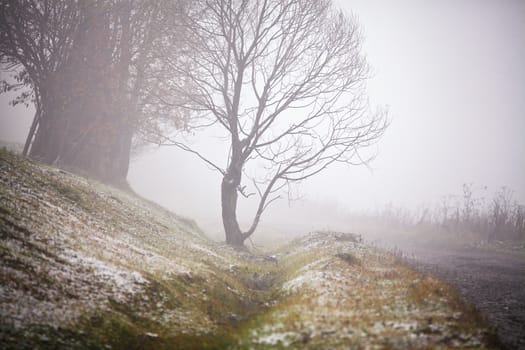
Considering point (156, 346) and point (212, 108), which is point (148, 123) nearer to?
Result: point (212, 108)

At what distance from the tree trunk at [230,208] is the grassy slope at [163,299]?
30.9 ft

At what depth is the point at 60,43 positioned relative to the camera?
24.0 meters

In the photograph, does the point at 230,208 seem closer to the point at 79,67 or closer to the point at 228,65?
the point at 228,65

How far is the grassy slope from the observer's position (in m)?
6.79

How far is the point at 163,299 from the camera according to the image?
9.30m

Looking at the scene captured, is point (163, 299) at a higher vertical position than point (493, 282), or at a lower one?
lower

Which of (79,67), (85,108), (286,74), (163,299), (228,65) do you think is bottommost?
(163,299)

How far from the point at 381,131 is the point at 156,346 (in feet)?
71.6

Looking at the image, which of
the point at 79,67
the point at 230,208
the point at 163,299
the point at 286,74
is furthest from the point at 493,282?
the point at 79,67

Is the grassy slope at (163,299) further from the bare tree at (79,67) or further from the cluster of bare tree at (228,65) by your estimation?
the bare tree at (79,67)

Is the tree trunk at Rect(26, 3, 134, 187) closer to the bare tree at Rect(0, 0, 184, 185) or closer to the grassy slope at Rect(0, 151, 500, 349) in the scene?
the bare tree at Rect(0, 0, 184, 185)

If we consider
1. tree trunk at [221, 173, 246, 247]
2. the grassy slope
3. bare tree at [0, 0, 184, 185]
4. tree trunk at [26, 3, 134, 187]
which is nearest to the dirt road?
the grassy slope

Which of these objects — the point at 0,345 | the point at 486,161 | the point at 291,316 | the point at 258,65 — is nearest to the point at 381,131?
the point at 258,65

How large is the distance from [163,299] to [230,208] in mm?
15281
